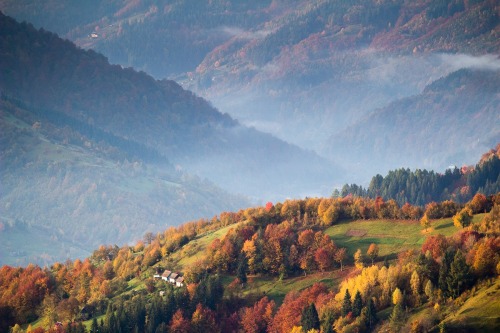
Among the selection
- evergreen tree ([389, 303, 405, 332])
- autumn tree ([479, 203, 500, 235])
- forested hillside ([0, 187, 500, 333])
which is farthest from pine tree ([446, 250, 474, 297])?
autumn tree ([479, 203, 500, 235])

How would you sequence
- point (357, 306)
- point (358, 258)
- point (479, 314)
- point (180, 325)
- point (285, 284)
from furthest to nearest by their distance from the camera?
point (285, 284), point (358, 258), point (180, 325), point (357, 306), point (479, 314)

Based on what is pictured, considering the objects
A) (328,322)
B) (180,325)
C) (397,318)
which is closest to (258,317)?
(180,325)

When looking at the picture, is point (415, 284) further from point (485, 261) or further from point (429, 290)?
point (485, 261)

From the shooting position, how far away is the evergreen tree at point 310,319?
169375 millimetres

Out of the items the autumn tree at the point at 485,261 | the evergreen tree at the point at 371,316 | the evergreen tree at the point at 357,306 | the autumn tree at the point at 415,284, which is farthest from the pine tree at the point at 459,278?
the evergreen tree at the point at 357,306

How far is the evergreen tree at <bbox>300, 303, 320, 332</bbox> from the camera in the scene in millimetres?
169375

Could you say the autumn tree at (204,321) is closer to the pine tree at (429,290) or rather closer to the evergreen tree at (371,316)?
the evergreen tree at (371,316)

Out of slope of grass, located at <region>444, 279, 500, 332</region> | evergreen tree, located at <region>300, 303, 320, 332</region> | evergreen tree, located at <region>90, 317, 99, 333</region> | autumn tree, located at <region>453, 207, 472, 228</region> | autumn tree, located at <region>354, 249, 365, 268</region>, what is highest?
autumn tree, located at <region>453, 207, 472, 228</region>

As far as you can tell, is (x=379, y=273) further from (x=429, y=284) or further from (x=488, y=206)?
(x=488, y=206)

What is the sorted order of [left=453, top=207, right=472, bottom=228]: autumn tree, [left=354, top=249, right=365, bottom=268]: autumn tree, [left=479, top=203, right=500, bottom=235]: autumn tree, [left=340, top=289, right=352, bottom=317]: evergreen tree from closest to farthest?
1. [left=340, top=289, right=352, bottom=317]: evergreen tree
2. [left=479, top=203, right=500, bottom=235]: autumn tree
3. [left=453, top=207, right=472, bottom=228]: autumn tree
4. [left=354, top=249, right=365, bottom=268]: autumn tree

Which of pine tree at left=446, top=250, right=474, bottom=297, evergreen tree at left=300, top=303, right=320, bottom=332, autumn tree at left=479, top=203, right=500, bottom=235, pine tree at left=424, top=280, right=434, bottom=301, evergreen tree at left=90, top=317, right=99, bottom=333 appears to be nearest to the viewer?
pine tree at left=446, top=250, right=474, bottom=297

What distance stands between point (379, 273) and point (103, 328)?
51588 mm

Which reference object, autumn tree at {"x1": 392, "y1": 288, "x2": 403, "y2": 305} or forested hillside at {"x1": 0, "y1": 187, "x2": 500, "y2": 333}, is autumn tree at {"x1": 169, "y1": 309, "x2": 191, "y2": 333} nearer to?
forested hillside at {"x1": 0, "y1": 187, "x2": 500, "y2": 333}

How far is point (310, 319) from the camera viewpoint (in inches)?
6693
